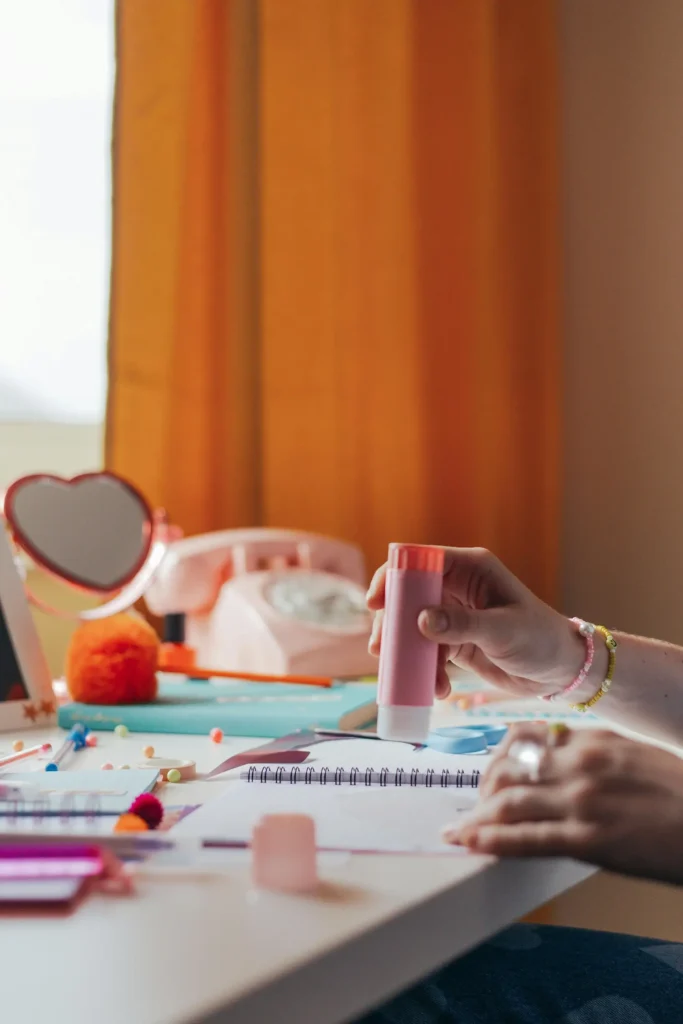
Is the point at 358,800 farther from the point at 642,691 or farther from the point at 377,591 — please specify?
the point at 642,691

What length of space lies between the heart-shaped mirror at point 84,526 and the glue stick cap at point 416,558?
580mm

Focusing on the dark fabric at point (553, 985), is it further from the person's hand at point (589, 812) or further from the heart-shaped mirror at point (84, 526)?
the heart-shaped mirror at point (84, 526)

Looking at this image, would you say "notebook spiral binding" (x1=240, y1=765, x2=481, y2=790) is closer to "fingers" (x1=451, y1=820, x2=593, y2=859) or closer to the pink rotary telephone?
"fingers" (x1=451, y1=820, x2=593, y2=859)

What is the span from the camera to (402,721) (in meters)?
0.67

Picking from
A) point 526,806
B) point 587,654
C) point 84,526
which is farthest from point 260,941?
point 84,526

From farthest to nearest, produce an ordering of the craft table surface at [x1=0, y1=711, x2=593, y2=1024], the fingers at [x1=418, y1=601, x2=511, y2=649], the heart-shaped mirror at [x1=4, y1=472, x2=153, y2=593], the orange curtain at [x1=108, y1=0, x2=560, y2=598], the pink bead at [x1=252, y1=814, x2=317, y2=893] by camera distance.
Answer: the orange curtain at [x1=108, y1=0, x2=560, y2=598] → the heart-shaped mirror at [x1=4, y1=472, x2=153, y2=593] → the fingers at [x1=418, y1=601, x2=511, y2=649] → the pink bead at [x1=252, y1=814, x2=317, y2=893] → the craft table surface at [x1=0, y1=711, x2=593, y2=1024]

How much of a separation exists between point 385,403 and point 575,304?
43 cm

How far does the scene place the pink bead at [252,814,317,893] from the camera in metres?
0.46

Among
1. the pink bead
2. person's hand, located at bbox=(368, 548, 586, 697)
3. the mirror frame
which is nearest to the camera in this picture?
the pink bead

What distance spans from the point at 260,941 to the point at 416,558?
0.32 metres

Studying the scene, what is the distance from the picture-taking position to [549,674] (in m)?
0.83

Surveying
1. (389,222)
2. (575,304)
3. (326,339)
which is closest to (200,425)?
(326,339)

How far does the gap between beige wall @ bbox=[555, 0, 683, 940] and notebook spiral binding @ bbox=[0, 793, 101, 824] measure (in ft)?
4.10

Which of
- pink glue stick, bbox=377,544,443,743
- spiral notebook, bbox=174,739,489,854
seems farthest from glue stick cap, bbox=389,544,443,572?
spiral notebook, bbox=174,739,489,854
